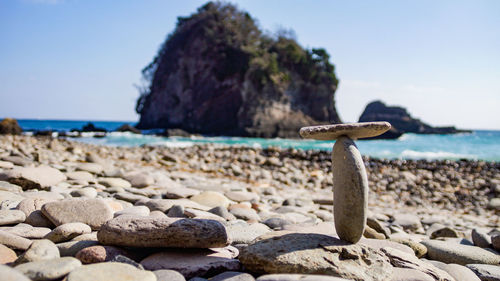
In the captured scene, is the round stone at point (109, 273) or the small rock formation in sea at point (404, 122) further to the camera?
the small rock formation in sea at point (404, 122)

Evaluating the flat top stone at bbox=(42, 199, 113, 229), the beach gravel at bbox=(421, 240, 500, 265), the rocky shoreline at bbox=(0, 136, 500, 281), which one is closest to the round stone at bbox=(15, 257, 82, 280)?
the rocky shoreline at bbox=(0, 136, 500, 281)

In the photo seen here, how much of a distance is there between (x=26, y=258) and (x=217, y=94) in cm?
3861

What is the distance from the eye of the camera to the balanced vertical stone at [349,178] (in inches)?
101

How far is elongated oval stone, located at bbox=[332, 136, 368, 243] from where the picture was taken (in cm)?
257

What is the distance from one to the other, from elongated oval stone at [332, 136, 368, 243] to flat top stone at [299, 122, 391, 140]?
8cm

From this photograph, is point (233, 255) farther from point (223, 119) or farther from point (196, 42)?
point (196, 42)

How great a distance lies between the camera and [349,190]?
258 cm

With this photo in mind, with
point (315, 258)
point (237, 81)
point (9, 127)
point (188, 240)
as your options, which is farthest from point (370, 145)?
point (188, 240)

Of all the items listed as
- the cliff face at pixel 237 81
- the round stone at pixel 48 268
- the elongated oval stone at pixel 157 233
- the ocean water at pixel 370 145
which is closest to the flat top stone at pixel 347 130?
the elongated oval stone at pixel 157 233

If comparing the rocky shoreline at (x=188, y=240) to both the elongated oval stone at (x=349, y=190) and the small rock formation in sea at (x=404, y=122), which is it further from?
the small rock formation in sea at (x=404, y=122)

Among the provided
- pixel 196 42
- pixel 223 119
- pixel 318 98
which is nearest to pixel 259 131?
pixel 223 119

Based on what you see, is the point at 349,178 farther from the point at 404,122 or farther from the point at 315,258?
the point at 404,122

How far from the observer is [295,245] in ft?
8.04

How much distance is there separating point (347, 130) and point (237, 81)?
37140mm
